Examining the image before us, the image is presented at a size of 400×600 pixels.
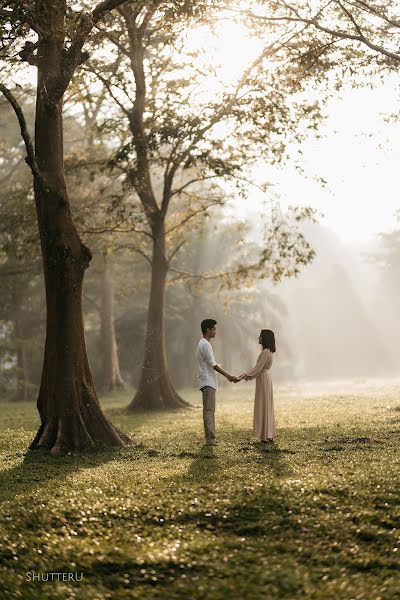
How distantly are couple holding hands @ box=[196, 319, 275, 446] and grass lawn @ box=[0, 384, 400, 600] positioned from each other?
121cm

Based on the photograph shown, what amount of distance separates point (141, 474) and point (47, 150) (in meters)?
7.83

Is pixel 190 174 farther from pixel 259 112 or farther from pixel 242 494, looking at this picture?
pixel 242 494

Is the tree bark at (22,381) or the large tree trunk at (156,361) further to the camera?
the tree bark at (22,381)

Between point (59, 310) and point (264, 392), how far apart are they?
14.8ft

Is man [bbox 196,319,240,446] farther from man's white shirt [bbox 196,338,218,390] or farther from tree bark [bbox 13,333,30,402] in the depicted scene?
tree bark [bbox 13,333,30,402]

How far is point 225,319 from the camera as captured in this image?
187ft

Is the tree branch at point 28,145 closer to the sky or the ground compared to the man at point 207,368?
closer to the sky

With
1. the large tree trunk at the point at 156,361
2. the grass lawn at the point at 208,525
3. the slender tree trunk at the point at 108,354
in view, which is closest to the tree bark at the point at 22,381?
the slender tree trunk at the point at 108,354

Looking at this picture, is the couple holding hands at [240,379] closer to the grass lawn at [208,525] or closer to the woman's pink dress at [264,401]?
the woman's pink dress at [264,401]

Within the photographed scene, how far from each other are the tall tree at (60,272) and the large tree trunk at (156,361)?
12568 millimetres

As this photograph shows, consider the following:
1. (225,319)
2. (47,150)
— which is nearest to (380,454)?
(47,150)

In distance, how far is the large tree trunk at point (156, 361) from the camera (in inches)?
1203

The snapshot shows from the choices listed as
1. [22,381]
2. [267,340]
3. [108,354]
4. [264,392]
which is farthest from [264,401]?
[22,381]

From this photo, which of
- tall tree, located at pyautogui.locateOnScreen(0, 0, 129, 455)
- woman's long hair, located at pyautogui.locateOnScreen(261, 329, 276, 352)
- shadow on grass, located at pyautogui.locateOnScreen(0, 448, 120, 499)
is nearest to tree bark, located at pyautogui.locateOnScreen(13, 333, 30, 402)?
tall tree, located at pyautogui.locateOnScreen(0, 0, 129, 455)
